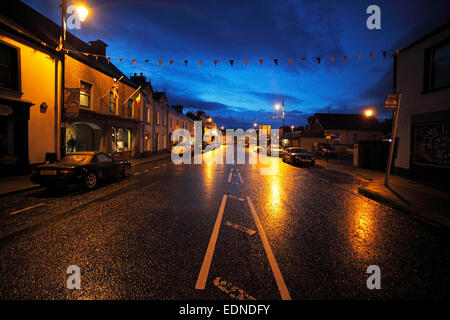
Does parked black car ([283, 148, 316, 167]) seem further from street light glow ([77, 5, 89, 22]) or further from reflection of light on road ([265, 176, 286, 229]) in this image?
Result: street light glow ([77, 5, 89, 22])

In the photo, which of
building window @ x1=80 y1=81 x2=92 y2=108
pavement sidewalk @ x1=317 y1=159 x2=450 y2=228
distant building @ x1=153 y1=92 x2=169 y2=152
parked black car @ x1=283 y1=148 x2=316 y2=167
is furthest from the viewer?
distant building @ x1=153 y1=92 x2=169 y2=152

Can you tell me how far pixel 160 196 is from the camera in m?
7.55

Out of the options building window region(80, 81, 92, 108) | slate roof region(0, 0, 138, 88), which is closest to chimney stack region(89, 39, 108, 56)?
slate roof region(0, 0, 138, 88)

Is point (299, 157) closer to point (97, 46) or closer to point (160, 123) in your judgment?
point (97, 46)

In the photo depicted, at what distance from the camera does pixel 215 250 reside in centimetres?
374

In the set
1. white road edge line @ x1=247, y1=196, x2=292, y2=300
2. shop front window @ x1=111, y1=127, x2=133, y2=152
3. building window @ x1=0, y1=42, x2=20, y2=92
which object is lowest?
white road edge line @ x1=247, y1=196, x2=292, y2=300

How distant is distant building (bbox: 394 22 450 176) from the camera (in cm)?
977

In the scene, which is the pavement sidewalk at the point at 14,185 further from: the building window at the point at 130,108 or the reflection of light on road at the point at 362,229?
the building window at the point at 130,108

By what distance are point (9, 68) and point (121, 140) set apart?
1128cm

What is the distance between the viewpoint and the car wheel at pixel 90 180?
27.0 ft

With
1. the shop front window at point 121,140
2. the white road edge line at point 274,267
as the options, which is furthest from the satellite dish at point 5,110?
the white road edge line at point 274,267

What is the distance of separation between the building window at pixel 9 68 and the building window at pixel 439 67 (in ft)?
64.8
